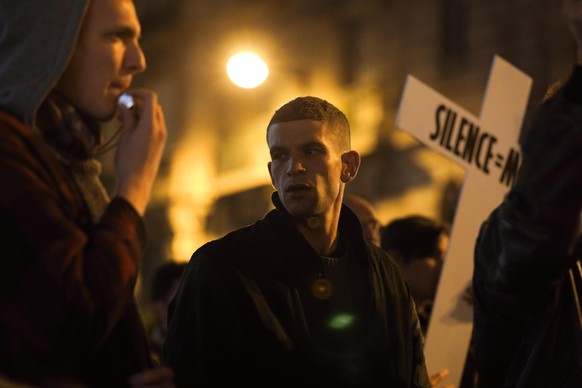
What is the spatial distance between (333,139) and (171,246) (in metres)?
13.4

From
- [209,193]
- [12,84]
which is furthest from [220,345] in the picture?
[209,193]

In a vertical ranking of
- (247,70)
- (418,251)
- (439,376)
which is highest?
(247,70)

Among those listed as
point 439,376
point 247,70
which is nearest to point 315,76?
point 247,70

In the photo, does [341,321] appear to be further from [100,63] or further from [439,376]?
[439,376]

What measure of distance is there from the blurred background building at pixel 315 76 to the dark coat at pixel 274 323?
27.2 feet

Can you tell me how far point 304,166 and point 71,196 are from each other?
575 mm

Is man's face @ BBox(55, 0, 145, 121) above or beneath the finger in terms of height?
above

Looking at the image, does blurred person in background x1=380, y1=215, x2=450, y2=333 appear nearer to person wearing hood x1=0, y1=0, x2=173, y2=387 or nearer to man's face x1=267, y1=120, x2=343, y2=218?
man's face x1=267, y1=120, x2=343, y2=218

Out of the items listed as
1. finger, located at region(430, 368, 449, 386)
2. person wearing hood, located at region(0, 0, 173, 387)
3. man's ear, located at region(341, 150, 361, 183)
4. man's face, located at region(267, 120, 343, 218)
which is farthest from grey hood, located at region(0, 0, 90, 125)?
finger, located at region(430, 368, 449, 386)

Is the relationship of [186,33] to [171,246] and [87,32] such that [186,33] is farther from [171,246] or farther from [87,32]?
[87,32]

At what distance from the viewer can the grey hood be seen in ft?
7.22

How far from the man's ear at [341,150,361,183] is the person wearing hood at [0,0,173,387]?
19.2 inches

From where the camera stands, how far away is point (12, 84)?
2.22 meters

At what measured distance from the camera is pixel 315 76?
542 inches
